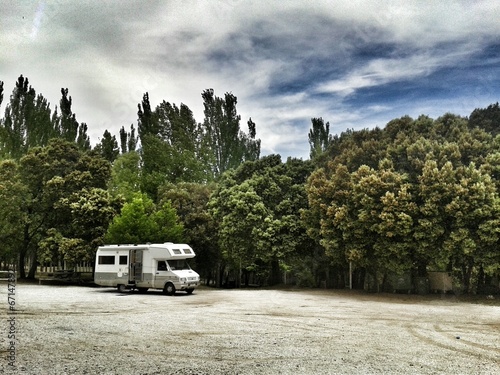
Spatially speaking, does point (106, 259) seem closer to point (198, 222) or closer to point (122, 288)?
point (122, 288)

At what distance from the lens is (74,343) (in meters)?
11.4

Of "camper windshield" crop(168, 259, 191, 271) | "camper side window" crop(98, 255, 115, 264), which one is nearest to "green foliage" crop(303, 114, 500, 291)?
"camper windshield" crop(168, 259, 191, 271)

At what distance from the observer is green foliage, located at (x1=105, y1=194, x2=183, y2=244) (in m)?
33.4

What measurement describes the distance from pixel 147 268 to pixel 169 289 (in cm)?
180

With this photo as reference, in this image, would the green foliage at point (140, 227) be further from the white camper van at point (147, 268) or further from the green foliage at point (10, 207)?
the green foliage at point (10, 207)

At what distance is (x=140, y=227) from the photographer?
110ft

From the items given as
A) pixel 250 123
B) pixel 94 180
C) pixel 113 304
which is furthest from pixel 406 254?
pixel 250 123

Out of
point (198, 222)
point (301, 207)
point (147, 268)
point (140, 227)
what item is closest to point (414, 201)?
point (301, 207)

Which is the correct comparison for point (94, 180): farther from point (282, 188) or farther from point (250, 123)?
point (250, 123)

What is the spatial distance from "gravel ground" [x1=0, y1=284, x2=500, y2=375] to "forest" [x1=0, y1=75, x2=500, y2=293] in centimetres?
564

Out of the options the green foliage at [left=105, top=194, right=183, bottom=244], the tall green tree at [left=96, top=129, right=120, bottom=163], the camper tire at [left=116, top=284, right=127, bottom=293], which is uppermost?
the tall green tree at [left=96, top=129, right=120, bottom=163]

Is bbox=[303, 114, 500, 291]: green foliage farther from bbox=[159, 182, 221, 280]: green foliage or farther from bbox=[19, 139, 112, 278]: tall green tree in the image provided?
bbox=[19, 139, 112, 278]: tall green tree

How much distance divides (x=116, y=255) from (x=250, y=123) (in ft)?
127

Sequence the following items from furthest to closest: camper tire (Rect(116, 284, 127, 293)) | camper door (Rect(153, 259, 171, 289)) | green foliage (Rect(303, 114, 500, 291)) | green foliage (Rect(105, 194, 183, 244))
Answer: green foliage (Rect(105, 194, 183, 244)), camper tire (Rect(116, 284, 127, 293)), camper door (Rect(153, 259, 171, 289)), green foliage (Rect(303, 114, 500, 291))
